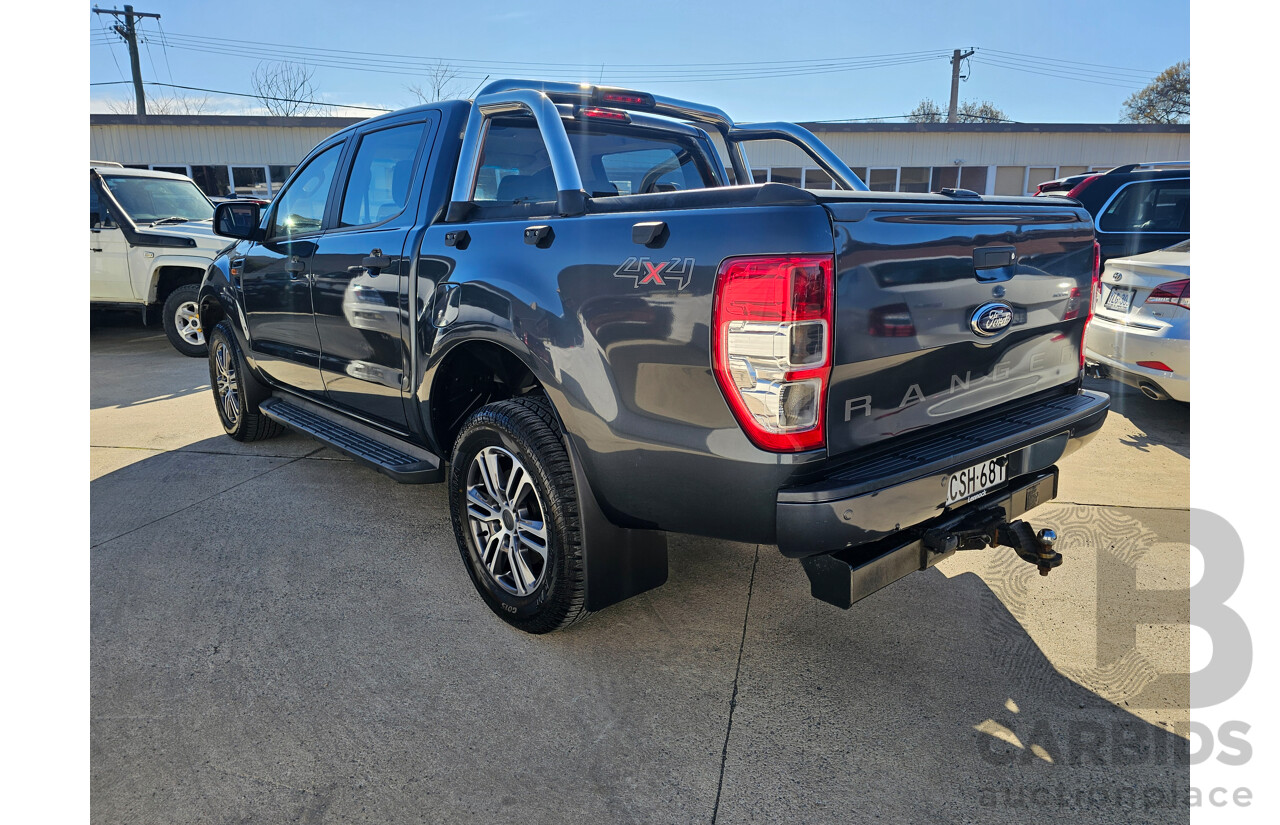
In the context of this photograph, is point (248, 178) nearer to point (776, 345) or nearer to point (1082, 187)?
point (1082, 187)

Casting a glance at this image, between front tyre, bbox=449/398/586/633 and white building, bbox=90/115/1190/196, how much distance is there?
23608 mm

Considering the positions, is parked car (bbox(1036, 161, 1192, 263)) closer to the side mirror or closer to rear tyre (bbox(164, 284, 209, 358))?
the side mirror

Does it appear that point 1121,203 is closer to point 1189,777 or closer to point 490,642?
point 1189,777

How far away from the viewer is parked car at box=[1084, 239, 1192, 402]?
486 cm

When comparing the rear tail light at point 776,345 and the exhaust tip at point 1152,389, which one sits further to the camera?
the exhaust tip at point 1152,389

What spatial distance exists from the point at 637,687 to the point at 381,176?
8.67ft

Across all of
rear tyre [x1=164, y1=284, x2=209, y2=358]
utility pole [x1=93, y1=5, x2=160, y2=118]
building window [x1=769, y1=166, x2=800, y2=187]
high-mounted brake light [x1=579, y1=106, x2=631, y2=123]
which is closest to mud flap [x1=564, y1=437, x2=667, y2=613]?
high-mounted brake light [x1=579, y1=106, x2=631, y2=123]

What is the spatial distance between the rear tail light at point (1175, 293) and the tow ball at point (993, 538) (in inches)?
125

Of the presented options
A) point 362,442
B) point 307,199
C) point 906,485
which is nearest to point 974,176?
point 307,199

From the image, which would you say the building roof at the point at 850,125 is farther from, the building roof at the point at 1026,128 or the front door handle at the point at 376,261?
the front door handle at the point at 376,261

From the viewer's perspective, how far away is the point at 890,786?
2166mm

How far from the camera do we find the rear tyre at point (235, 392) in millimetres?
5133

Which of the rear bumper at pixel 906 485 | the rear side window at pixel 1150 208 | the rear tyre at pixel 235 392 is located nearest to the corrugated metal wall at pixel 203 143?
the rear tyre at pixel 235 392

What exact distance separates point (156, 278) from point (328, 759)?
8797mm
